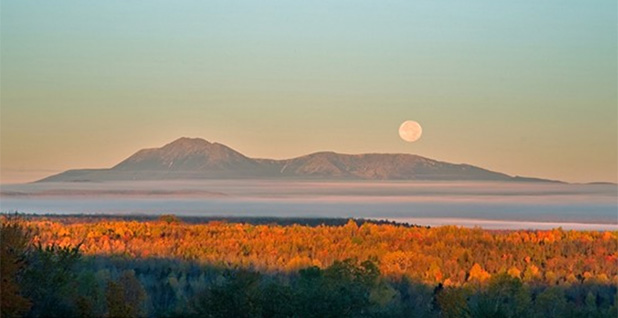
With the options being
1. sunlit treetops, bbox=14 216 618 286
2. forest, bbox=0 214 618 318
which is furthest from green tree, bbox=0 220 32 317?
sunlit treetops, bbox=14 216 618 286

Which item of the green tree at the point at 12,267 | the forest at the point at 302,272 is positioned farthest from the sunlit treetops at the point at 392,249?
the green tree at the point at 12,267

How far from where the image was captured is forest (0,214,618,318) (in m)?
44.2

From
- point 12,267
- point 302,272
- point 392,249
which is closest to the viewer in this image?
point 12,267

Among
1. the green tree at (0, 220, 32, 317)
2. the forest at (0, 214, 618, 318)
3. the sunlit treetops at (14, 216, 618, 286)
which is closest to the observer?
the green tree at (0, 220, 32, 317)

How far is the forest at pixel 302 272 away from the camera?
44.2m

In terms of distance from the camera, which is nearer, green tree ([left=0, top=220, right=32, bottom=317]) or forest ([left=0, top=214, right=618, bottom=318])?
green tree ([left=0, top=220, right=32, bottom=317])

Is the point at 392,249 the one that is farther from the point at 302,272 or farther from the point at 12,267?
the point at 12,267

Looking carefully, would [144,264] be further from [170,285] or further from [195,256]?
[170,285]

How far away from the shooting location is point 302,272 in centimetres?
9012

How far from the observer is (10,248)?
42.6 meters

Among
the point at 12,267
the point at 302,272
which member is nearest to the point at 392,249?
the point at 302,272

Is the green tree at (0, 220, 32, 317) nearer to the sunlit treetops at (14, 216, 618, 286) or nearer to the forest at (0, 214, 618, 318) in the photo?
the forest at (0, 214, 618, 318)

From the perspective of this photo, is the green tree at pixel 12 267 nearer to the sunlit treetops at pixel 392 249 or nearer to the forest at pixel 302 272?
the forest at pixel 302 272

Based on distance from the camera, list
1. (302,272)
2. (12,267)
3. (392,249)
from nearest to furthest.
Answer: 1. (12,267)
2. (302,272)
3. (392,249)
